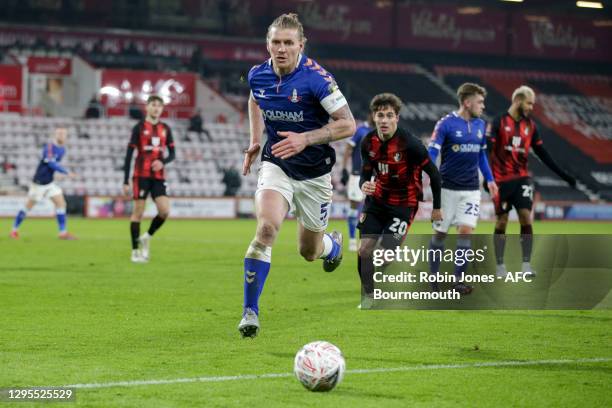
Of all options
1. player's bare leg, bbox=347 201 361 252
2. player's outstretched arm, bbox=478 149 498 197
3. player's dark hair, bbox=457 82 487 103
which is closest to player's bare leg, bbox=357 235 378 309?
player's outstretched arm, bbox=478 149 498 197

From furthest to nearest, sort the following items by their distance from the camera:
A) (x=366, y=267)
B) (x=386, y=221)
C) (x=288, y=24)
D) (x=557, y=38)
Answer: (x=557, y=38)
(x=366, y=267)
(x=386, y=221)
(x=288, y=24)

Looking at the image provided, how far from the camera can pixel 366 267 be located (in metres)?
10.4

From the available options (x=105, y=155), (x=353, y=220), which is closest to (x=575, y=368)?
(x=353, y=220)

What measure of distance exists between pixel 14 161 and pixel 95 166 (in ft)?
9.12

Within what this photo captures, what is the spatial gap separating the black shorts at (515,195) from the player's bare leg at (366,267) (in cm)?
308

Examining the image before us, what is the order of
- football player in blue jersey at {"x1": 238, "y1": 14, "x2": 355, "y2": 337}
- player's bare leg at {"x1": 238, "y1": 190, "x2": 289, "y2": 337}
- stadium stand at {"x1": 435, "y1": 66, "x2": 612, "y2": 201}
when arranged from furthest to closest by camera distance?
stadium stand at {"x1": 435, "y1": 66, "x2": 612, "y2": 201}
football player in blue jersey at {"x1": 238, "y1": 14, "x2": 355, "y2": 337}
player's bare leg at {"x1": 238, "y1": 190, "x2": 289, "y2": 337}

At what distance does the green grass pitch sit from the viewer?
597 centimetres

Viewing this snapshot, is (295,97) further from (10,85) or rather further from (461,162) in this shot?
(10,85)

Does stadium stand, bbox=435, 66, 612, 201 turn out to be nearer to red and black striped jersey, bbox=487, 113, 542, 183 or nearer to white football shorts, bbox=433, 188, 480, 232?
red and black striped jersey, bbox=487, 113, 542, 183

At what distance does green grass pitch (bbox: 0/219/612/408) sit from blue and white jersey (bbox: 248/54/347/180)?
1.38 meters

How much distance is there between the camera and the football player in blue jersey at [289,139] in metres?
7.75

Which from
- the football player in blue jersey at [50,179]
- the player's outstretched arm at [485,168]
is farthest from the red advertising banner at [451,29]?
the player's outstretched arm at [485,168]

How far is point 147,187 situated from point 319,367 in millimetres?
9501

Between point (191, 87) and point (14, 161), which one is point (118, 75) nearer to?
point (191, 87)
